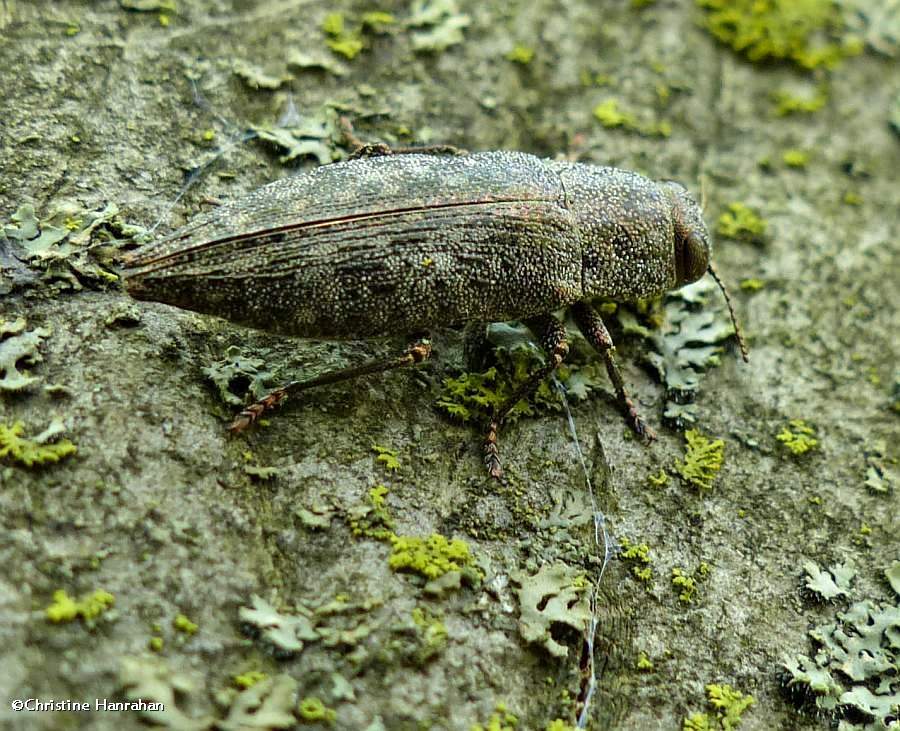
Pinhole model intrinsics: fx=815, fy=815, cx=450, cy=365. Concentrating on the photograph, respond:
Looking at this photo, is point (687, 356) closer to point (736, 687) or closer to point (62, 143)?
point (736, 687)

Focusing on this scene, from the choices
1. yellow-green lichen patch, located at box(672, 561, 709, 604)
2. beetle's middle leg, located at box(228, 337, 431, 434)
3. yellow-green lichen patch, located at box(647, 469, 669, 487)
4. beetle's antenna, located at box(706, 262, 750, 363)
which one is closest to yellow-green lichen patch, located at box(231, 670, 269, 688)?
beetle's middle leg, located at box(228, 337, 431, 434)

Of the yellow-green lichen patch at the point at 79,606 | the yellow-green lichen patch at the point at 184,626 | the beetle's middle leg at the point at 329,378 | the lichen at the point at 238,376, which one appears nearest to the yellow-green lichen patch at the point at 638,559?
the beetle's middle leg at the point at 329,378

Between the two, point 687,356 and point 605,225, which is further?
point 687,356

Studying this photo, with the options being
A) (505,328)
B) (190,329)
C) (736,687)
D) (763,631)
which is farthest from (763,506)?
(190,329)

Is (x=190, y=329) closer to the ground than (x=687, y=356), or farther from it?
farther from it

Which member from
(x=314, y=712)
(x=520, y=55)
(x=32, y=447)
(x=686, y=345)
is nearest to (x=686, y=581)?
(x=686, y=345)

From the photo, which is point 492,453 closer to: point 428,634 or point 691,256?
point 428,634

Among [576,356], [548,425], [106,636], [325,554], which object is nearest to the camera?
[106,636]

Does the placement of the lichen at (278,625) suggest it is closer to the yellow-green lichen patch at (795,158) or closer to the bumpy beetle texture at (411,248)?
the bumpy beetle texture at (411,248)

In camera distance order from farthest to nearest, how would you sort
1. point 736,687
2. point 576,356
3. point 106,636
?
point 576,356, point 736,687, point 106,636
